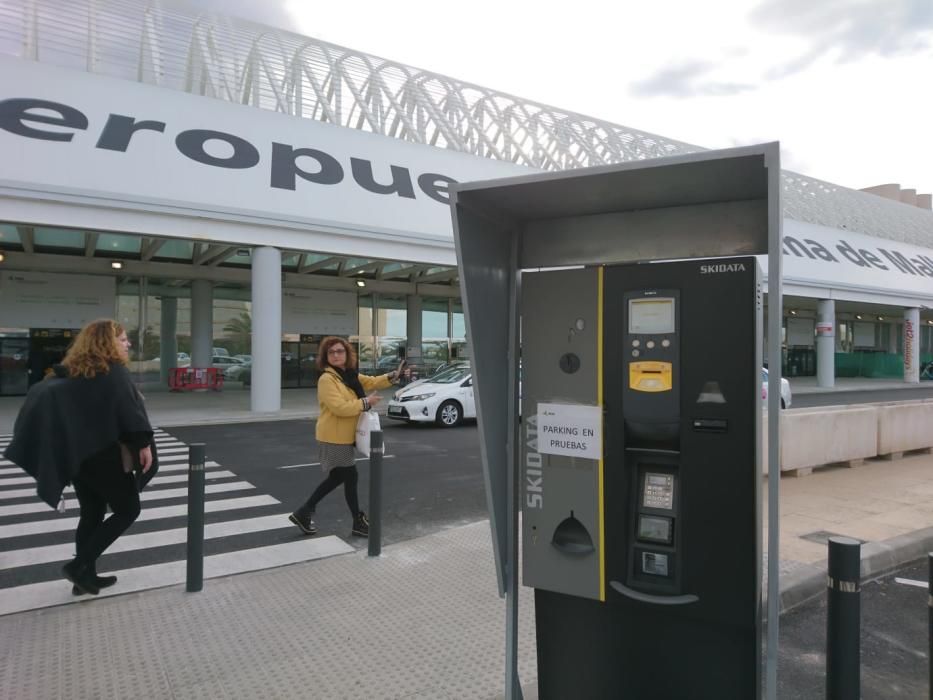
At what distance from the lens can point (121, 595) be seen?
14.2 feet

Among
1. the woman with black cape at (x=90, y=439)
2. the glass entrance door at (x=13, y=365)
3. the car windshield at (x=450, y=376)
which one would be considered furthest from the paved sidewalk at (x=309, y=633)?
the glass entrance door at (x=13, y=365)

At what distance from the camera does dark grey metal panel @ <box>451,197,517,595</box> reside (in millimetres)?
2543

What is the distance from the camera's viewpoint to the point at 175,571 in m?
4.84

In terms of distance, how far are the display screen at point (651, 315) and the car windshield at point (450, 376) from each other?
39.6 ft

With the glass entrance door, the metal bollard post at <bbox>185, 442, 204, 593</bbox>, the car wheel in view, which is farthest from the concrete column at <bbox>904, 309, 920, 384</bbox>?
the glass entrance door

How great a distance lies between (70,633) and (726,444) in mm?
3841

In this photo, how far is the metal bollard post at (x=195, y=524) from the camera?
4344mm

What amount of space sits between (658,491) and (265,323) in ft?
49.1

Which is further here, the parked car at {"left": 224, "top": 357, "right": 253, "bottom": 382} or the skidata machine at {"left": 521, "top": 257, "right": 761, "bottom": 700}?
the parked car at {"left": 224, "top": 357, "right": 253, "bottom": 382}

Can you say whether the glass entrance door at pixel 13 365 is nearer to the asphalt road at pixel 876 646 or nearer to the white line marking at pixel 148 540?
the white line marking at pixel 148 540

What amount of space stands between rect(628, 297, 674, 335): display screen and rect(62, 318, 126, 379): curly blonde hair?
343cm

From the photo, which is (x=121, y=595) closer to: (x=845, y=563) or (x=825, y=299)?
(x=845, y=563)

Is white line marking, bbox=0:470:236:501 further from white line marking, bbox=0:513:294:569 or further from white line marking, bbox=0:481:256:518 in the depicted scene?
white line marking, bbox=0:513:294:569

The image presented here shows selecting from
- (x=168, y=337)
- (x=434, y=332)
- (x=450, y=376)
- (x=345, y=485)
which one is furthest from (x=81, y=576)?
(x=434, y=332)
